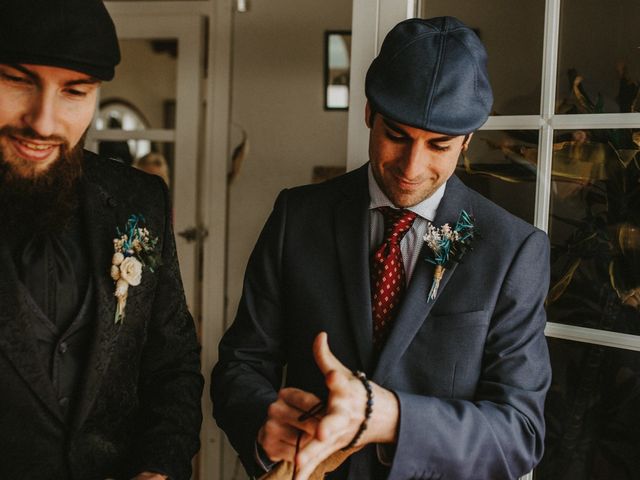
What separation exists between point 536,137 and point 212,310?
7.34ft

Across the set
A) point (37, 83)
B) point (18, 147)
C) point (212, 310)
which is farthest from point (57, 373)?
point (212, 310)

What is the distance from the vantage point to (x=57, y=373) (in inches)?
52.2

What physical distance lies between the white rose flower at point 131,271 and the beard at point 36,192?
0.16m

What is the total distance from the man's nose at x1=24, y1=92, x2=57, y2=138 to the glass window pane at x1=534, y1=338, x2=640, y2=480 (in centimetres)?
127

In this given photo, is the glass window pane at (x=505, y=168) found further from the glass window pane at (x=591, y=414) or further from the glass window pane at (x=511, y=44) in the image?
the glass window pane at (x=591, y=414)

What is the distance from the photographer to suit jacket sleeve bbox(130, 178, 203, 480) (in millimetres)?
1471

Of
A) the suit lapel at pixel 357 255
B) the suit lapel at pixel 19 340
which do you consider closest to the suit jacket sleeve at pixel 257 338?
the suit lapel at pixel 357 255

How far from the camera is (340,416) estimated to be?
1.12m

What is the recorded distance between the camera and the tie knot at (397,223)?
1456mm

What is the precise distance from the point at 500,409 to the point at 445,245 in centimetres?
35

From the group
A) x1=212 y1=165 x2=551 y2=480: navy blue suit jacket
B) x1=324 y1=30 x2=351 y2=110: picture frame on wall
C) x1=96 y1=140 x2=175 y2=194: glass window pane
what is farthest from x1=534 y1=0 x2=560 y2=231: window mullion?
x1=96 y1=140 x2=175 y2=194: glass window pane

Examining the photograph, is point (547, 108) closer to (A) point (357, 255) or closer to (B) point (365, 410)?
(A) point (357, 255)

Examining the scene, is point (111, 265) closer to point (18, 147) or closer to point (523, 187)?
point (18, 147)

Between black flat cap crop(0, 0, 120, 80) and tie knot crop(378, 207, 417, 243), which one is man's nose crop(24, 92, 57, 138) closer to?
black flat cap crop(0, 0, 120, 80)
